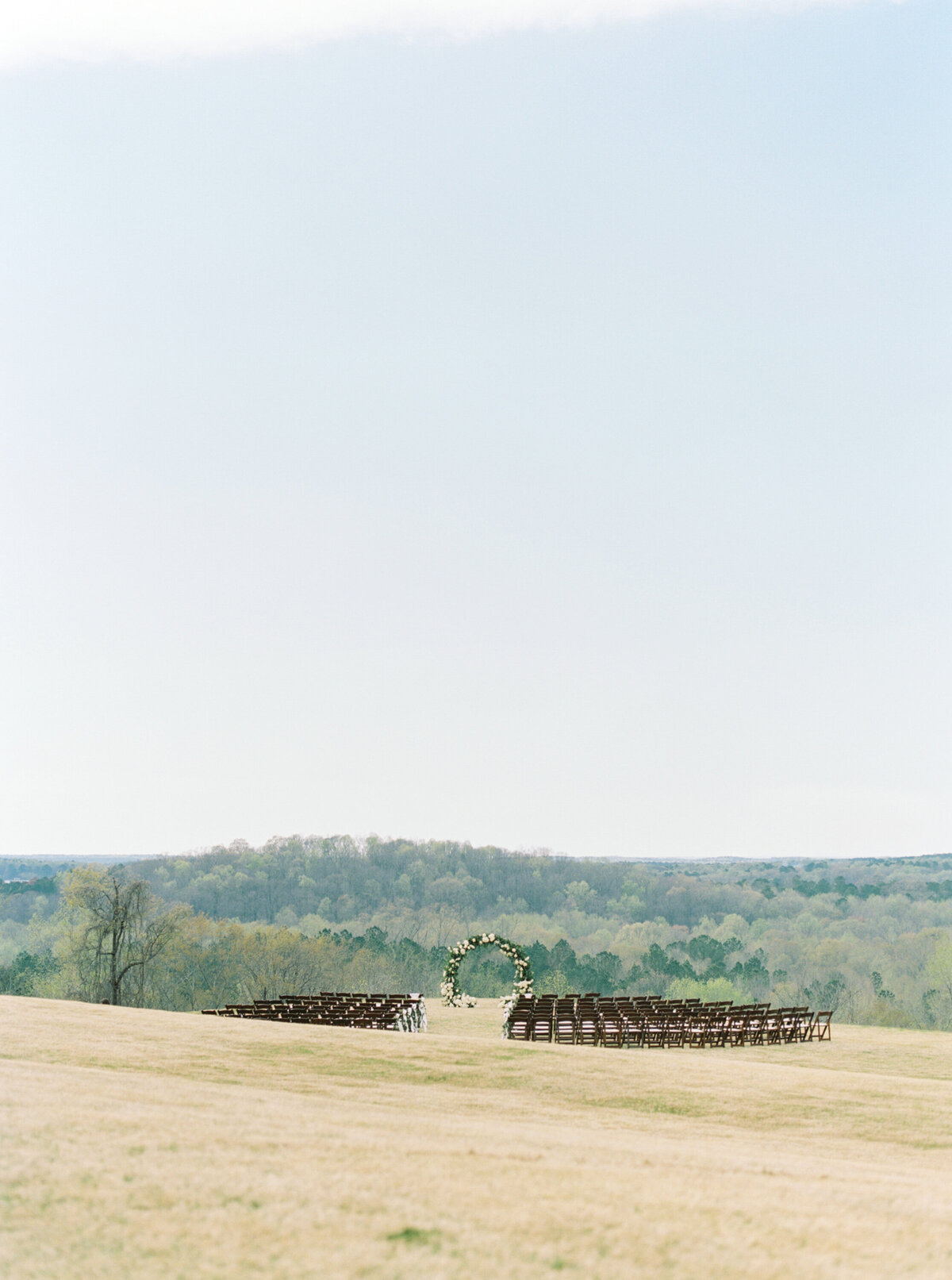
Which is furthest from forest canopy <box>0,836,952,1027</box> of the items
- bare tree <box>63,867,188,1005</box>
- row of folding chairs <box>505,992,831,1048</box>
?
row of folding chairs <box>505,992,831,1048</box>

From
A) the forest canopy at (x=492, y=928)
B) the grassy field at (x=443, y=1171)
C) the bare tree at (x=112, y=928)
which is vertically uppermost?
the grassy field at (x=443, y=1171)

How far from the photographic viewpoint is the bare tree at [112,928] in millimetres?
46406

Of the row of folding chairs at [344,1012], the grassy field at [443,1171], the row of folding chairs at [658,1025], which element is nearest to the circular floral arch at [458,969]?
the row of folding chairs at [344,1012]

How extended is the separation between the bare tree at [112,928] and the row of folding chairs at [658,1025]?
75.9 ft

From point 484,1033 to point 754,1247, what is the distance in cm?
2065

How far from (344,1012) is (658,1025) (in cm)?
710

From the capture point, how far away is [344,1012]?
24.8 m

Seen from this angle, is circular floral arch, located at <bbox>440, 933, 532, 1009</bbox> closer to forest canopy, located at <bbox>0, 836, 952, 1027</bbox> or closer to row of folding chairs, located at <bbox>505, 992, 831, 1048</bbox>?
row of folding chairs, located at <bbox>505, 992, 831, 1048</bbox>

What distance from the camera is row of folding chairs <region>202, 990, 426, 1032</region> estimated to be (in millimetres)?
23969

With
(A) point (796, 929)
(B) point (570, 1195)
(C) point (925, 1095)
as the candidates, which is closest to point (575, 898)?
(A) point (796, 929)

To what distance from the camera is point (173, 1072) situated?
15.4 metres

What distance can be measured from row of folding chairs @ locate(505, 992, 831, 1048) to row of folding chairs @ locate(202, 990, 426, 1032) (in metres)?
2.51

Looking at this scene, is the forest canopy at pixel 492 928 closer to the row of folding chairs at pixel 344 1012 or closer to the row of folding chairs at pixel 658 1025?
the row of folding chairs at pixel 344 1012

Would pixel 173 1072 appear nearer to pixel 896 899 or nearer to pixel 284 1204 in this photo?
pixel 284 1204
